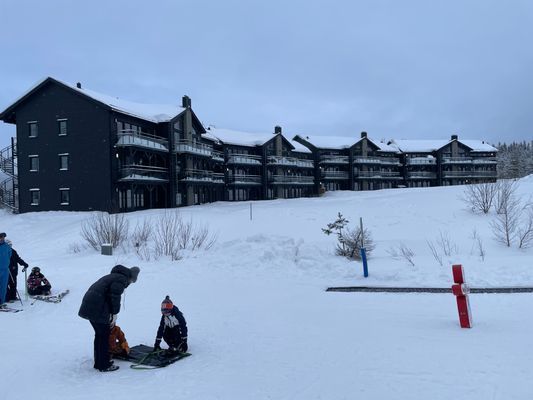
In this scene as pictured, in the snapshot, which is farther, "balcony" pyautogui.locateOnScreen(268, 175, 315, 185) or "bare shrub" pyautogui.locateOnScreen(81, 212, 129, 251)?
"balcony" pyautogui.locateOnScreen(268, 175, 315, 185)

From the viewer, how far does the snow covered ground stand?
19.7ft

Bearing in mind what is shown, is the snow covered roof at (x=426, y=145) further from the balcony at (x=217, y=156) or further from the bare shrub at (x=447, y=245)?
the bare shrub at (x=447, y=245)

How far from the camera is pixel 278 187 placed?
64.4 m

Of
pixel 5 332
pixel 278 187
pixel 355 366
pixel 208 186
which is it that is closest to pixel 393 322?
pixel 355 366

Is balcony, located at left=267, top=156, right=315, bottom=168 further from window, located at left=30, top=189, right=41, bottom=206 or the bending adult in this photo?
the bending adult

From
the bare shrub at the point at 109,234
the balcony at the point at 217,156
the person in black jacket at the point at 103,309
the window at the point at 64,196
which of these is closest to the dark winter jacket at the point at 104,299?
the person in black jacket at the point at 103,309

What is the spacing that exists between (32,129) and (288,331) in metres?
40.0

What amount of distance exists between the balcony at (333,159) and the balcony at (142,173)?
32169 millimetres

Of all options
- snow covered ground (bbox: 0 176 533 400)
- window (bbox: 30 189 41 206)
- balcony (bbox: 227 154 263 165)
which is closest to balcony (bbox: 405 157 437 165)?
balcony (bbox: 227 154 263 165)

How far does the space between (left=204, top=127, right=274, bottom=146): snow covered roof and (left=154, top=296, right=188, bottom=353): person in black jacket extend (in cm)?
5000

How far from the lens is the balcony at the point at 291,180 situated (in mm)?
62781

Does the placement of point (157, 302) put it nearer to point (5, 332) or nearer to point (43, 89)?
point (5, 332)

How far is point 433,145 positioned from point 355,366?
79.4m

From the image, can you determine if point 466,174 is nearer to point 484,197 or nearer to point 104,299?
point 484,197
